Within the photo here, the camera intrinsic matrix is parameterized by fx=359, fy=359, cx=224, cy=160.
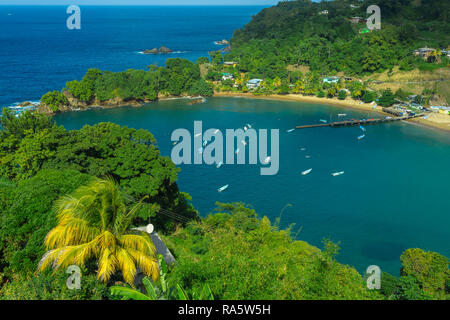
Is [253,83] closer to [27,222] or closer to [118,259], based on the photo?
[27,222]

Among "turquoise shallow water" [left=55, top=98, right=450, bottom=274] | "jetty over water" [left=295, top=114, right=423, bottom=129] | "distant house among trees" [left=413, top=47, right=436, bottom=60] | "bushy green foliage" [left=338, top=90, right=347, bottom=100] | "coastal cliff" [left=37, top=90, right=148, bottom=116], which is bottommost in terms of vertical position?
"turquoise shallow water" [left=55, top=98, right=450, bottom=274]

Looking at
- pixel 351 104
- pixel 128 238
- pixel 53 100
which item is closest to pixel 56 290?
pixel 128 238

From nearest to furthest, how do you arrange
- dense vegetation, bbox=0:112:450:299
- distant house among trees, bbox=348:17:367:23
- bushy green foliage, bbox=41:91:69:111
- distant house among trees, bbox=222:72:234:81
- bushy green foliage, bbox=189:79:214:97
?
dense vegetation, bbox=0:112:450:299 < bushy green foliage, bbox=41:91:69:111 < bushy green foliage, bbox=189:79:214:97 < distant house among trees, bbox=222:72:234:81 < distant house among trees, bbox=348:17:367:23

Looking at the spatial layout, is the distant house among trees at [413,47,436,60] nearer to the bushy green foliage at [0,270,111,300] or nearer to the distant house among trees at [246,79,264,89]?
the distant house among trees at [246,79,264,89]

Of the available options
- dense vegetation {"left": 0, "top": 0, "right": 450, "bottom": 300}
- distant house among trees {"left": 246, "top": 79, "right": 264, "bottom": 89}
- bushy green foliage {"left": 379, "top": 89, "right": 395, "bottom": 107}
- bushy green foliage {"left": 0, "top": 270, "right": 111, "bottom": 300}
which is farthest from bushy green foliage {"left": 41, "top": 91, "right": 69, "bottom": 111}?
bushy green foliage {"left": 0, "top": 270, "right": 111, "bottom": 300}

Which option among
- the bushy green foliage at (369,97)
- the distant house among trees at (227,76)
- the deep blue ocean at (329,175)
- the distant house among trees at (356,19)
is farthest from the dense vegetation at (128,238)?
the distant house among trees at (356,19)

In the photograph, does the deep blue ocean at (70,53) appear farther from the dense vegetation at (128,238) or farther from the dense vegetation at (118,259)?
the dense vegetation at (118,259)

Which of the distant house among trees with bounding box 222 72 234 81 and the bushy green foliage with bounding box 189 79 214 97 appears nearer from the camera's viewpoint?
the bushy green foliage with bounding box 189 79 214 97
